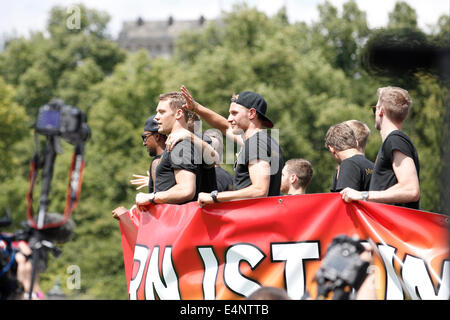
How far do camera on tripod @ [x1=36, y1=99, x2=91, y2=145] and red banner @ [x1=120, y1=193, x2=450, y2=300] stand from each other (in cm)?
821

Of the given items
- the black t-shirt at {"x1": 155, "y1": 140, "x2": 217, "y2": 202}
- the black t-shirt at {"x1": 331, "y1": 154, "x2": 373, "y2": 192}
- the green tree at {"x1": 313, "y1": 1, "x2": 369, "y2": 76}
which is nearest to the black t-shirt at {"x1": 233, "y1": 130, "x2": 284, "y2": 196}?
the black t-shirt at {"x1": 155, "y1": 140, "x2": 217, "y2": 202}

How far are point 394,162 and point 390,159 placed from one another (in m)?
0.07

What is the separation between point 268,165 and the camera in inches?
211

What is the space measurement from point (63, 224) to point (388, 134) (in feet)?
30.8

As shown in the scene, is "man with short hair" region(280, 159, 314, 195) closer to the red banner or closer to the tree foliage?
the red banner

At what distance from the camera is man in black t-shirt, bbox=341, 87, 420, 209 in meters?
4.79

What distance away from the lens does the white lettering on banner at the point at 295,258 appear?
15.7ft

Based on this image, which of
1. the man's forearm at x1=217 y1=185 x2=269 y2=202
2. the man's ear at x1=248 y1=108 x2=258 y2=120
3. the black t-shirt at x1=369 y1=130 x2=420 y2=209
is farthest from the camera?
the man's ear at x1=248 y1=108 x2=258 y2=120

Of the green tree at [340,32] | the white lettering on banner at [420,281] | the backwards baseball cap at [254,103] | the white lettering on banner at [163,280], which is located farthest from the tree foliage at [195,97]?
the white lettering on banner at [420,281]

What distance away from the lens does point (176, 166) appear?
18.4 feet

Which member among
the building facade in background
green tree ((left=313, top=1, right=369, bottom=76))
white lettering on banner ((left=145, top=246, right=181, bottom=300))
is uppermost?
the building facade in background

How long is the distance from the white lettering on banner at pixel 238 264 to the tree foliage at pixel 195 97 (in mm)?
14400

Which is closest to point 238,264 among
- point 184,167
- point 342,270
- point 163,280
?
point 163,280

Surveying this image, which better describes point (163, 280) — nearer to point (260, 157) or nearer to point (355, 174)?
point (260, 157)
